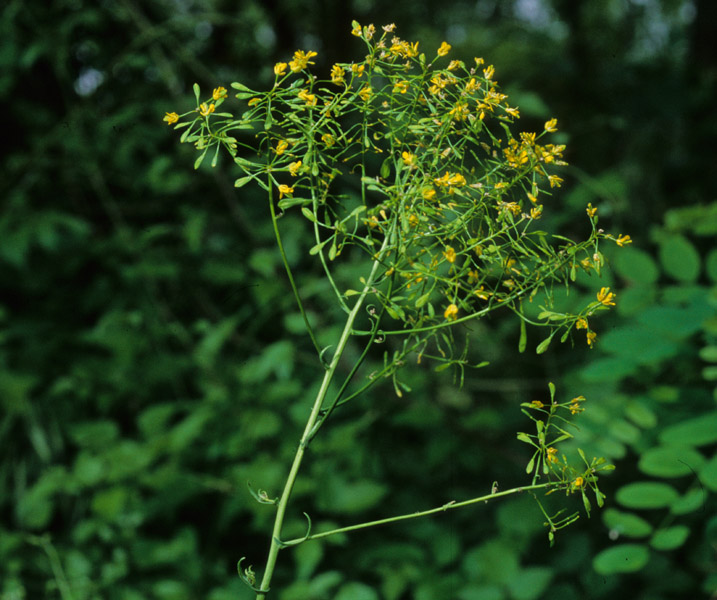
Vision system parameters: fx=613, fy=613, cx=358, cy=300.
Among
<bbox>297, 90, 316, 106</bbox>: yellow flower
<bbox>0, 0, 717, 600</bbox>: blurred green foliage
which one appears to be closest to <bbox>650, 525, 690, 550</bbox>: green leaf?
<bbox>0, 0, 717, 600</bbox>: blurred green foliage

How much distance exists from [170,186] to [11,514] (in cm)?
121

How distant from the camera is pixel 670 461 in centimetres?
125

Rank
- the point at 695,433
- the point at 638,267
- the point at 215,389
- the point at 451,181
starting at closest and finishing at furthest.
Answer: the point at 451,181 < the point at 695,433 < the point at 638,267 < the point at 215,389

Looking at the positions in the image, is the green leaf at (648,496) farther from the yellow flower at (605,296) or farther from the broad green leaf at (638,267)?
the yellow flower at (605,296)

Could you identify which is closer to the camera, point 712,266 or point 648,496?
point 648,496

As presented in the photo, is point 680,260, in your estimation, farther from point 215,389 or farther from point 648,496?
point 215,389

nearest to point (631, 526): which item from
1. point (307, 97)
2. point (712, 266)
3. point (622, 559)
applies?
point (622, 559)

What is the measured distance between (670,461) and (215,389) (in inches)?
49.4

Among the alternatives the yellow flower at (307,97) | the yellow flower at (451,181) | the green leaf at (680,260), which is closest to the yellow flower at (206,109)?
the yellow flower at (307,97)

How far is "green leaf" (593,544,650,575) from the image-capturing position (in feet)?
4.12

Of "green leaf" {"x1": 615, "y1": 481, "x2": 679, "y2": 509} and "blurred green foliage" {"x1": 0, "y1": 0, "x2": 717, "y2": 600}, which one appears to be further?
"blurred green foliage" {"x1": 0, "y1": 0, "x2": 717, "y2": 600}

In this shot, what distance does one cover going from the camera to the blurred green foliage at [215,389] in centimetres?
155

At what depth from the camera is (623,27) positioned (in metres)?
8.16

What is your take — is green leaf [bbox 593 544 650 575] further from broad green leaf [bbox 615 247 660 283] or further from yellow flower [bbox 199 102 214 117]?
yellow flower [bbox 199 102 214 117]
